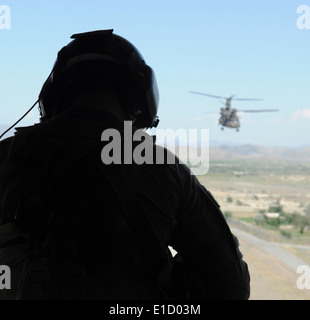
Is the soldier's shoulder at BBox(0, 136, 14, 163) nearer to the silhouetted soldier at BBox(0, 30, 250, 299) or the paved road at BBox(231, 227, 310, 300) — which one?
the silhouetted soldier at BBox(0, 30, 250, 299)

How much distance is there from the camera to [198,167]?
101 cm

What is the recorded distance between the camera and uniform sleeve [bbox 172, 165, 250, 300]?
2.38ft

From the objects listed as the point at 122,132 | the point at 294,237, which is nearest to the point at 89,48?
the point at 122,132

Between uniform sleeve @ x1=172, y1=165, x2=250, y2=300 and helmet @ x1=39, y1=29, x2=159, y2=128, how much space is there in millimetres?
219

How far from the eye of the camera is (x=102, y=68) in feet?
2.68

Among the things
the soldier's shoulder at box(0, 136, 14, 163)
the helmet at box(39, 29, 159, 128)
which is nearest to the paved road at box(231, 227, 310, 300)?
the helmet at box(39, 29, 159, 128)

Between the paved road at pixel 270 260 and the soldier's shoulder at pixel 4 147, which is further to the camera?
the paved road at pixel 270 260

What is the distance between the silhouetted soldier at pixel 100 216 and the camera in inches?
24.3

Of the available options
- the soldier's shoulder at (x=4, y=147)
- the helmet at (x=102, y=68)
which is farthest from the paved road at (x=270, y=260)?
the soldier's shoulder at (x=4, y=147)

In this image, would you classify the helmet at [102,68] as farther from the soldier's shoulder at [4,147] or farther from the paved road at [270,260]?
the paved road at [270,260]

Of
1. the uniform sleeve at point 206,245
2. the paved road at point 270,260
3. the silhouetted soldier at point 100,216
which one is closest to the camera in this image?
the silhouetted soldier at point 100,216

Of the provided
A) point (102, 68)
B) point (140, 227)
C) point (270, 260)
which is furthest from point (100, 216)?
point (270, 260)

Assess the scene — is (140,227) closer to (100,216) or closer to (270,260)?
(100,216)

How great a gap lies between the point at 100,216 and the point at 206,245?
0.22 meters
